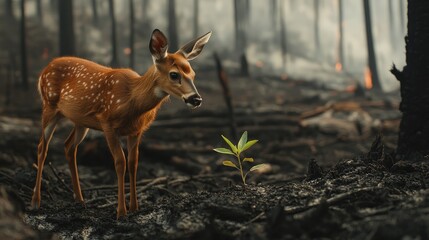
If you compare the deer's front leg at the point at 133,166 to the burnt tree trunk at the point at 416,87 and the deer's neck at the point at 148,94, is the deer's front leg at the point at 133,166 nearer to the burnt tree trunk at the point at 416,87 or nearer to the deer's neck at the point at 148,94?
the deer's neck at the point at 148,94

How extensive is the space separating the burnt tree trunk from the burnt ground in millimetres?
312

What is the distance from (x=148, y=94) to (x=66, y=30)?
745 inches

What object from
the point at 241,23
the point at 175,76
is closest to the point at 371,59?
the point at 241,23

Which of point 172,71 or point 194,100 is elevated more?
point 172,71

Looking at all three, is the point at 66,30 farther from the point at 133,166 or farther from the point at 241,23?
the point at 241,23

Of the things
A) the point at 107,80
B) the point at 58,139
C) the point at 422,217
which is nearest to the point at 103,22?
the point at 58,139

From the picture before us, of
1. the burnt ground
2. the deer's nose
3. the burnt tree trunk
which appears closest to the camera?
the burnt ground

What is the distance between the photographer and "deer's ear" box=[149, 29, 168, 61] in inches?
188

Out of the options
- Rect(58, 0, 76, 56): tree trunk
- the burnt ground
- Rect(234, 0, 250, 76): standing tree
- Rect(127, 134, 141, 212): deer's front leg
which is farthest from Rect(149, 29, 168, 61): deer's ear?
Rect(234, 0, 250, 76): standing tree

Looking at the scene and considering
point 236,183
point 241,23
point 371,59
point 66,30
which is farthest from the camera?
point 241,23

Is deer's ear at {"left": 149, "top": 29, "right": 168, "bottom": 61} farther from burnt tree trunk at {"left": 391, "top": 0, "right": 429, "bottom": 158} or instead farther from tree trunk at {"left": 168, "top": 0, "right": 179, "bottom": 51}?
tree trunk at {"left": 168, "top": 0, "right": 179, "bottom": 51}

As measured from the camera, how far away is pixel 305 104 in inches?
731

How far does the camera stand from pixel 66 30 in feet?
74.0

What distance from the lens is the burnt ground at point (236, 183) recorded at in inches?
128
